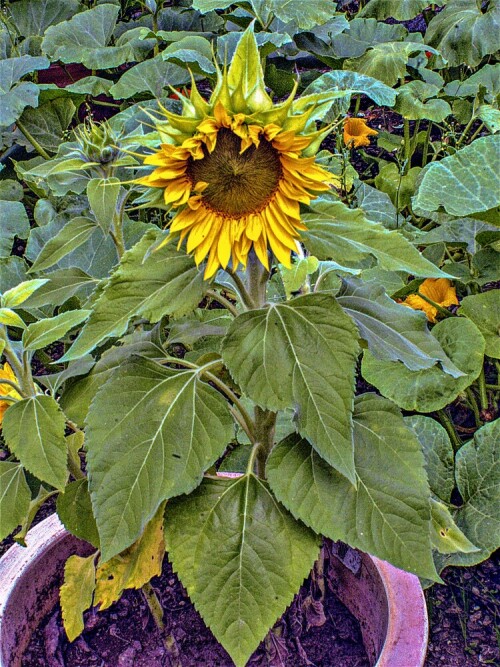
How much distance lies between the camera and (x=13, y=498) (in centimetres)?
99

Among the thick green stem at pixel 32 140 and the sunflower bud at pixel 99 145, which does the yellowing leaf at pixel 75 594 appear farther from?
the thick green stem at pixel 32 140

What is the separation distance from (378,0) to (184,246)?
86.1 inches

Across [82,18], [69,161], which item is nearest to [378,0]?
[82,18]

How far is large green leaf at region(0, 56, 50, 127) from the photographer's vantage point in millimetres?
2201

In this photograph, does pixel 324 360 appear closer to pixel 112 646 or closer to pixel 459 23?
pixel 112 646

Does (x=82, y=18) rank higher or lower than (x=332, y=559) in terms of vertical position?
higher

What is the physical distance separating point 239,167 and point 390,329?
325 mm

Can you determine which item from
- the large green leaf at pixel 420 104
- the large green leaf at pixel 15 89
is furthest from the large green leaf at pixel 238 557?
the large green leaf at pixel 15 89

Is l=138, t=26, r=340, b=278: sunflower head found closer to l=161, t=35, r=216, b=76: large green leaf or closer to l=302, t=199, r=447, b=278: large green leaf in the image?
l=302, t=199, r=447, b=278: large green leaf

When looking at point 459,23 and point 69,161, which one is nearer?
point 69,161

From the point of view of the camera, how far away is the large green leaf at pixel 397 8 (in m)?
2.54

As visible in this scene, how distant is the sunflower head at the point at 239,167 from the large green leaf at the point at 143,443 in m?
0.19

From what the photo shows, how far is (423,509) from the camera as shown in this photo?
88cm

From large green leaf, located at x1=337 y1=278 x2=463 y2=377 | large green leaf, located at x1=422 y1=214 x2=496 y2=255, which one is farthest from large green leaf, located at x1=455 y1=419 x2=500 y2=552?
large green leaf, located at x1=422 y1=214 x2=496 y2=255
